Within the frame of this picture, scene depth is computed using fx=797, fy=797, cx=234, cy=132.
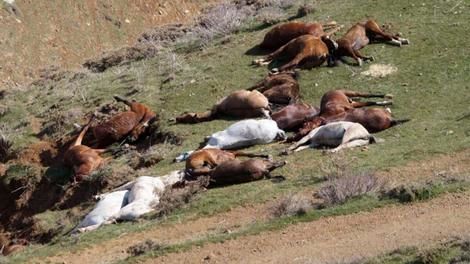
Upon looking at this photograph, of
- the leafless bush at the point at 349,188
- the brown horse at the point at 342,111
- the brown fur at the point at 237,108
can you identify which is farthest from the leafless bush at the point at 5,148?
the leafless bush at the point at 349,188

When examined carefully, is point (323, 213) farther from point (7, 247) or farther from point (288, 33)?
point (288, 33)

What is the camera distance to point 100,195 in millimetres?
14391

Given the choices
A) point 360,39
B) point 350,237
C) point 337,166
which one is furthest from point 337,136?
point 360,39

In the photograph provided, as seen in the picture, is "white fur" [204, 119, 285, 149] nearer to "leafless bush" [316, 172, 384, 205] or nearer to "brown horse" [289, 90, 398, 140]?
"brown horse" [289, 90, 398, 140]

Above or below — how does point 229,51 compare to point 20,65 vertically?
above

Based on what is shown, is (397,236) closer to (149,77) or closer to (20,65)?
(149,77)

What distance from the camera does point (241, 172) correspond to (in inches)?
525

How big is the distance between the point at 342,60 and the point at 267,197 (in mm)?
7109

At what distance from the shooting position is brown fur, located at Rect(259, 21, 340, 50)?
64.5 feet

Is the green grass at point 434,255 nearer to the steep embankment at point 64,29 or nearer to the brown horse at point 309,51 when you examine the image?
the brown horse at point 309,51

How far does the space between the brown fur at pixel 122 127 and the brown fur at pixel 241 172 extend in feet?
15.0

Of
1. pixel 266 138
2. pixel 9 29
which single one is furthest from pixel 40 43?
pixel 266 138

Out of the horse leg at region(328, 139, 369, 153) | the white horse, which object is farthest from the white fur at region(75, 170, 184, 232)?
the horse leg at region(328, 139, 369, 153)

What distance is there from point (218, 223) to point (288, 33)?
30.0ft
